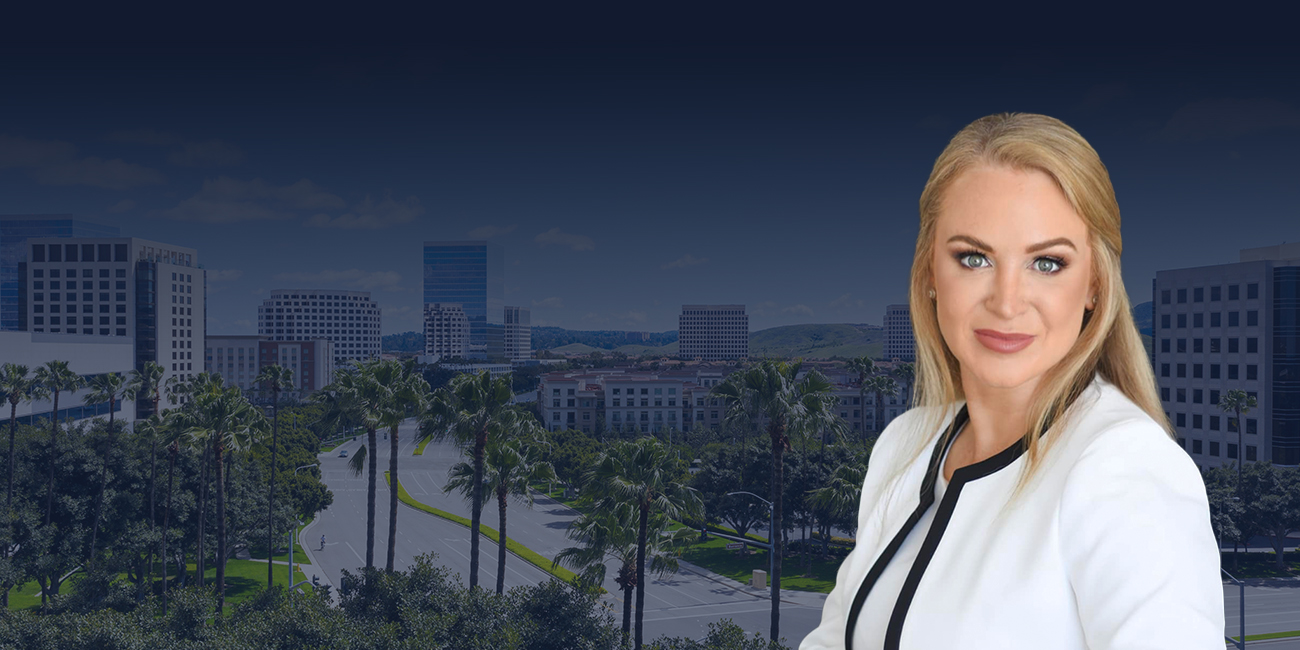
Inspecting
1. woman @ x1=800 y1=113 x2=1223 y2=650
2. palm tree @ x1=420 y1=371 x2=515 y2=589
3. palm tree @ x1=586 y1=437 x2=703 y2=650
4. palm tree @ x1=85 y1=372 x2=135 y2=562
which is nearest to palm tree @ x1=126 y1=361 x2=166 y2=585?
palm tree @ x1=85 y1=372 x2=135 y2=562

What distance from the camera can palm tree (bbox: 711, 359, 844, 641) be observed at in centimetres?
2698

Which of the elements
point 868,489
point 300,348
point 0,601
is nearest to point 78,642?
point 0,601

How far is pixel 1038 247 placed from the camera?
1.22m

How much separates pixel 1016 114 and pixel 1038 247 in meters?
0.30

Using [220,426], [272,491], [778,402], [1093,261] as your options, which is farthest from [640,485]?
[272,491]

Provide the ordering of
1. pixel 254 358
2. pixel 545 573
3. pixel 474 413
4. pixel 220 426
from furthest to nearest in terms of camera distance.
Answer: pixel 254 358
pixel 545 573
pixel 220 426
pixel 474 413

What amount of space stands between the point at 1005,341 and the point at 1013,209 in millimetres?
209

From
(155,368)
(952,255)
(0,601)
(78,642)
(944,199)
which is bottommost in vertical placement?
(0,601)

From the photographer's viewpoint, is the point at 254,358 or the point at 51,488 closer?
the point at 51,488

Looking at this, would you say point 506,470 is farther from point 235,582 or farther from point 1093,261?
point 1093,261

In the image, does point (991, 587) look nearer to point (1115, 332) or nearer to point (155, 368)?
point (1115, 332)

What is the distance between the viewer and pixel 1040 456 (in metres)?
1.15

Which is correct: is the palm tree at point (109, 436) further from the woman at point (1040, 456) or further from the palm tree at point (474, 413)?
the woman at point (1040, 456)

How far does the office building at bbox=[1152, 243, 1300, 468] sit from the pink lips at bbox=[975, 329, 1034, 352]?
73.4 metres
